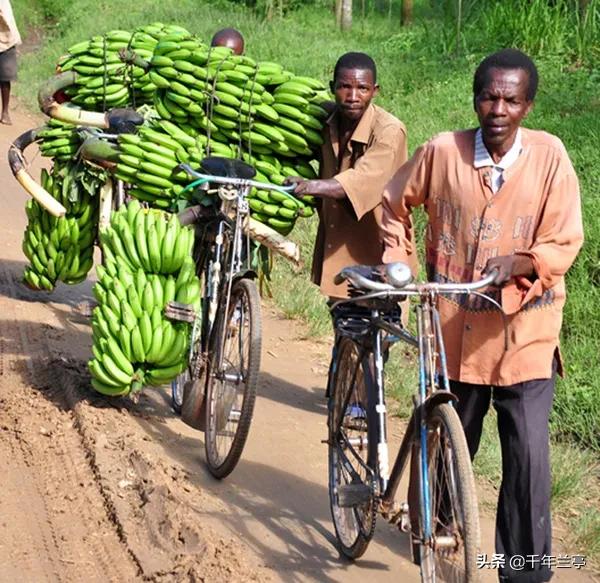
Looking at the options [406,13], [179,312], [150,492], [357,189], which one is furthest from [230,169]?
[406,13]

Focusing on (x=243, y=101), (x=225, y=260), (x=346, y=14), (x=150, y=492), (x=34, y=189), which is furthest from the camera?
(x=346, y=14)

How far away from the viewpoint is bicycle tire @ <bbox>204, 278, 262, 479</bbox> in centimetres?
530

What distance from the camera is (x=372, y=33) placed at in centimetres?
1873

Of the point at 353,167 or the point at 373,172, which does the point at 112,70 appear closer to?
→ the point at 353,167

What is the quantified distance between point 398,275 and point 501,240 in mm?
488

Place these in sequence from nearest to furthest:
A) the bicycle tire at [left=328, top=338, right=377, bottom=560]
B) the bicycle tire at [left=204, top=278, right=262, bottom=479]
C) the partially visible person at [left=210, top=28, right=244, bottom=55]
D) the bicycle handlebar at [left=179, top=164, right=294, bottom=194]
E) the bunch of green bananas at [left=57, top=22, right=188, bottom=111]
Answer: the bicycle tire at [left=328, top=338, right=377, bottom=560], the bicycle tire at [left=204, top=278, right=262, bottom=479], the bicycle handlebar at [left=179, top=164, right=294, bottom=194], the bunch of green bananas at [left=57, top=22, right=188, bottom=111], the partially visible person at [left=210, top=28, right=244, bottom=55]

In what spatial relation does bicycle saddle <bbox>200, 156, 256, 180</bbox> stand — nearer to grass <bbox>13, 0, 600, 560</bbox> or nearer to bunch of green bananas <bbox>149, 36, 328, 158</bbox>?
bunch of green bananas <bbox>149, 36, 328, 158</bbox>

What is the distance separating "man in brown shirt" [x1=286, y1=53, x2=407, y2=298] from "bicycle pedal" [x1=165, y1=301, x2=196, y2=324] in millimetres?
846

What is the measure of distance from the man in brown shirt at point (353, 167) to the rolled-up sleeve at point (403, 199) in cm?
112

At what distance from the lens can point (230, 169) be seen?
577 cm

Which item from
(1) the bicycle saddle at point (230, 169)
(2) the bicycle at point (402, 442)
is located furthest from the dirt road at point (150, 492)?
(1) the bicycle saddle at point (230, 169)

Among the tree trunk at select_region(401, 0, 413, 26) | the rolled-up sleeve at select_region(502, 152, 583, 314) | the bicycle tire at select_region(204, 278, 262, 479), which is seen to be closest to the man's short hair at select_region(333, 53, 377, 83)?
the bicycle tire at select_region(204, 278, 262, 479)

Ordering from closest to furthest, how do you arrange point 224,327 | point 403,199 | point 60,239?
point 403,199
point 224,327
point 60,239

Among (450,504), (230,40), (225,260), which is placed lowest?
(450,504)
